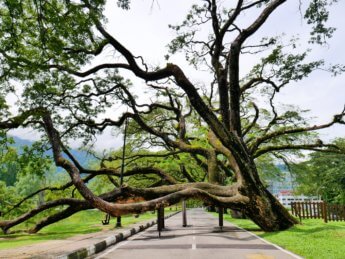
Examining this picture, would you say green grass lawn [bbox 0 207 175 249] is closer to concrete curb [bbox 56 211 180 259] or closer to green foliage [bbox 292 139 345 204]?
concrete curb [bbox 56 211 180 259]

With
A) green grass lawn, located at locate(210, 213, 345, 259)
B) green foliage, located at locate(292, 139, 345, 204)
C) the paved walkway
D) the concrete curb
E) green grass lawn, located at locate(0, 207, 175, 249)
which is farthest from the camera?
green foliage, located at locate(292, 139, 345, 204)

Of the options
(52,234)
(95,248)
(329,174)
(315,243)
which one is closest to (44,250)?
(95,248)

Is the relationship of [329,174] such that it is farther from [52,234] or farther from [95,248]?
[95,248]

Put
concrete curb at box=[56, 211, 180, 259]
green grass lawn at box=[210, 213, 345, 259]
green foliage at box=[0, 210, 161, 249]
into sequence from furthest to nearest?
green foliage at box=[0, 210, 161, 249] → green grass lawn at box=[210, 213, 345, 259] → concrete curb at box=[56, 211, 180, 259]

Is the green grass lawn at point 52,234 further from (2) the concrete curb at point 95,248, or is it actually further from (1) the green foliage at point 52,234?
(2) the concrete curb at point 95,248

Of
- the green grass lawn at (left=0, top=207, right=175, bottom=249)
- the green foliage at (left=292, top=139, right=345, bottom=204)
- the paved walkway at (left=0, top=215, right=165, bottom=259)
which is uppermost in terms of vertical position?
the green foliage at (left=292, top=139, right=345, bottom=204)

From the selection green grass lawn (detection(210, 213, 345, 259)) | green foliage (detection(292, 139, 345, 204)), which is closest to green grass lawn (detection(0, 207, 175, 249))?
green grass lawn (detection(210, 213, 345, 259))

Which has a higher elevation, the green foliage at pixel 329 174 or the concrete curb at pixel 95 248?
the green foliage at pixel 329 174

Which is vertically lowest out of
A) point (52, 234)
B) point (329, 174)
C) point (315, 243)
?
point (52, 234)

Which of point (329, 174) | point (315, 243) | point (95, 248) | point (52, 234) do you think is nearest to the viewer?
point (95, 248)

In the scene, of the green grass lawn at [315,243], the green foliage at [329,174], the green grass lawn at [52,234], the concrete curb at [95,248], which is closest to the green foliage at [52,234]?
the green grass lawn at [52,234]

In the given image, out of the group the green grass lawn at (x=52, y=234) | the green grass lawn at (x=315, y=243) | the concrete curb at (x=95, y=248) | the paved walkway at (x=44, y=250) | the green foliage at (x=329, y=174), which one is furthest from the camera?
the green foliage at (x=329, y=174)

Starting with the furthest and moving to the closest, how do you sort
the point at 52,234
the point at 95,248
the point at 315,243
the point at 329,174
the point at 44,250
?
1. the point at 329,174
2. the point at 52,234
3. the point at 315,243
4. the point at 95,248
5. the point at 44,250

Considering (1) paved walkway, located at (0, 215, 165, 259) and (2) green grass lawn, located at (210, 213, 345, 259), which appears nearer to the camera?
(1) paved walkway, located at (0, 215, 165, 259)
